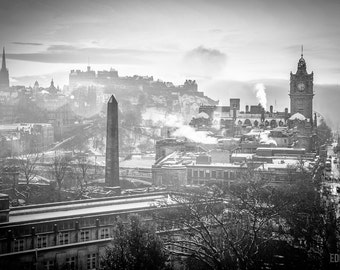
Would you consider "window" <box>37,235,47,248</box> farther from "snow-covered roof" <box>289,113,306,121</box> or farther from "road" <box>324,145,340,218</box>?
"snow-covered roof" <box>289,113,306,121</box>

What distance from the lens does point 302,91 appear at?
72.8m

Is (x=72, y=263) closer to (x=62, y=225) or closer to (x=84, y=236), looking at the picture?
(x=84, y=236)

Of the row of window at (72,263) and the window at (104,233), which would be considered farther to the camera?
the window at (104,233)

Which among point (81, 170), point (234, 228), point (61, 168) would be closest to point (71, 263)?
point (234, 228)

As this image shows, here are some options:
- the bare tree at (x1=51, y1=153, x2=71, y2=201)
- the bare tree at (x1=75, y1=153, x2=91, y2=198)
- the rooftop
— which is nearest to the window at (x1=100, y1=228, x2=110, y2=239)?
the rooftop

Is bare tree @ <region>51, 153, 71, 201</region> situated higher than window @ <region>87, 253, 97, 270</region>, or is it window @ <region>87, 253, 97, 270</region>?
bare tree @ <region>51, 153, 71, 201</region>

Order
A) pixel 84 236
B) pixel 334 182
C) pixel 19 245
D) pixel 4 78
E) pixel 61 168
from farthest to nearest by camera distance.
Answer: pixel 4 78 < pixel 61 168 < pixel 334 182 < pixel 84 236 < pixel 19 245

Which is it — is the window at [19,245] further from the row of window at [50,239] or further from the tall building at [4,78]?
the tall building at [4,78]

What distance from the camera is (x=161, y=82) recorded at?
Result: 126688 millimetres

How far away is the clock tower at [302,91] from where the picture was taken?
72.1 meters

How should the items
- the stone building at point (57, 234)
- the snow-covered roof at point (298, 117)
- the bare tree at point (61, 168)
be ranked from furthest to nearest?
the snow-covered roof at point (298, 117) → the bare tree at point (61, 168) → the stone building at point (57, 234)

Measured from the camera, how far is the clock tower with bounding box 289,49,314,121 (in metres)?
72.1

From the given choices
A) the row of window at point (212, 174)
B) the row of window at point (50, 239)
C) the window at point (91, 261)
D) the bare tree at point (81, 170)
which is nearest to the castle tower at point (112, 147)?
the row of window at point (212, 174)

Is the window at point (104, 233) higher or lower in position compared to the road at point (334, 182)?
lower
